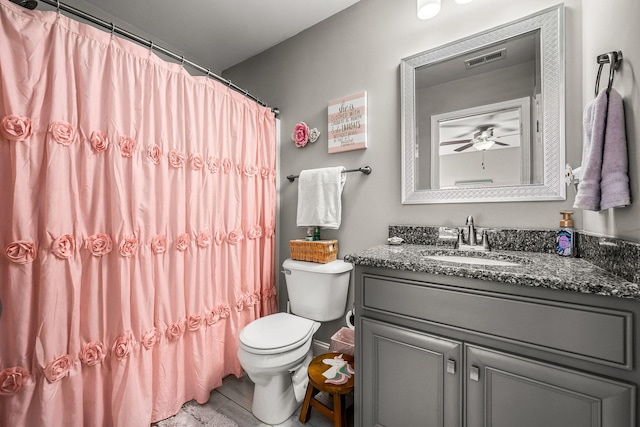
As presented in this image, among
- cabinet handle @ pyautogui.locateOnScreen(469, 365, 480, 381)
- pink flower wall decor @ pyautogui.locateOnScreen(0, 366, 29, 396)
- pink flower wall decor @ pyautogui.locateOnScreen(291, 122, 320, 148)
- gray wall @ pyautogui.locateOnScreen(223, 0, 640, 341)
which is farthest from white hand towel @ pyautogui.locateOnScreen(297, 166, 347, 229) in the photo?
pink flower wall decor @ pyautogui.locateOnScreen(0, 366, 29, 396)

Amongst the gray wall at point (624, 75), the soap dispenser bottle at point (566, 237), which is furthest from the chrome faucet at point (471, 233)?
the gray wall at point (624, 75)

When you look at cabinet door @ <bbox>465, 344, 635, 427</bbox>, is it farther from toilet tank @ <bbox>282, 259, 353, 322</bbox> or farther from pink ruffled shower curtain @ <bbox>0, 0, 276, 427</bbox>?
pink ruffled shower curtain @ <bbox>0, 0, 276, 427</bbox>

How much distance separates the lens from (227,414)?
1.46 m

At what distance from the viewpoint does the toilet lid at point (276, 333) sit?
1.34m

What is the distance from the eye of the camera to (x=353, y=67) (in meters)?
1.81

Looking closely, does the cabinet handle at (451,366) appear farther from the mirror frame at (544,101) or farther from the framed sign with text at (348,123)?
the framed sign with text at (348,123)

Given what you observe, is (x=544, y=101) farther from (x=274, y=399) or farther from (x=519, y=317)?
(x=274, y=399)

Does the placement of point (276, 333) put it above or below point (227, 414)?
above

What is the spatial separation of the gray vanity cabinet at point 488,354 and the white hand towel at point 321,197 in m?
0.66

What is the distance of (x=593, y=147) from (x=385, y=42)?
4.19 feet

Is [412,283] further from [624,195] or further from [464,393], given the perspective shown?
[624,195]

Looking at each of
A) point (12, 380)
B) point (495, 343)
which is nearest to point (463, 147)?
point (495, 343)

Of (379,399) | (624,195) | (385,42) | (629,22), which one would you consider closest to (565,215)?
(624,195)

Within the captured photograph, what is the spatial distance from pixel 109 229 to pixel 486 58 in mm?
2089
